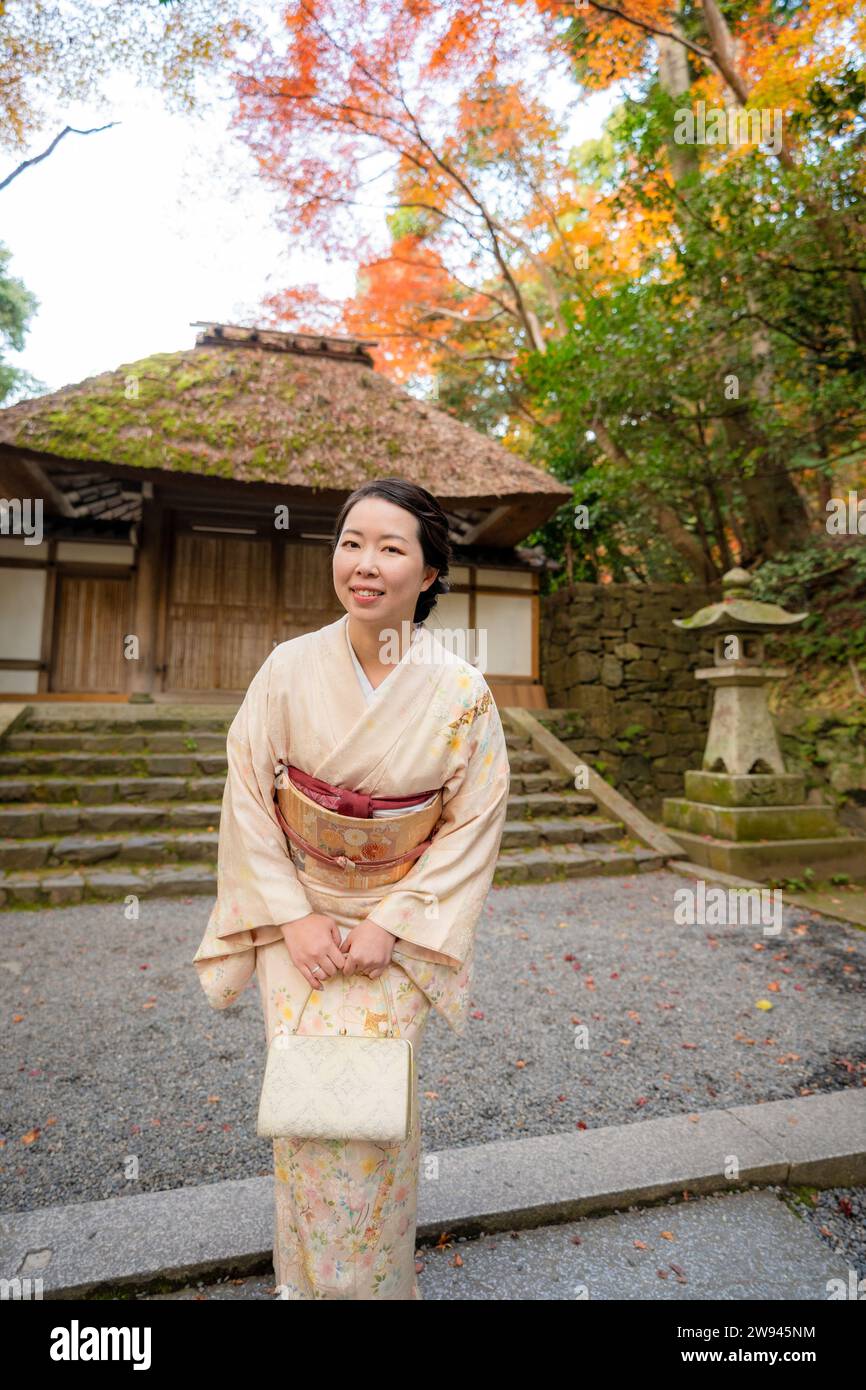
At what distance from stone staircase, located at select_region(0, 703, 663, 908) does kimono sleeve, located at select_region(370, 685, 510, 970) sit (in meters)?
4.33

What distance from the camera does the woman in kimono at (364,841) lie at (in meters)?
1.42

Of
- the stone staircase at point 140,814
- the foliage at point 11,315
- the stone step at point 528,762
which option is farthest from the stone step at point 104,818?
the foliage at point 11,315

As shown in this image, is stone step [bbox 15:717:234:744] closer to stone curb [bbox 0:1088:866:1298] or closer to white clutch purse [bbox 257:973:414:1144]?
stone curb [bbox 0:1088:866:1298]

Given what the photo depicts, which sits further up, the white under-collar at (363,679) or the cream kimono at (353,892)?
the white under-collar at (363,679)

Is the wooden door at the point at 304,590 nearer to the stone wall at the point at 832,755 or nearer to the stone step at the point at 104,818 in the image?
the stone step at the point at 104,818

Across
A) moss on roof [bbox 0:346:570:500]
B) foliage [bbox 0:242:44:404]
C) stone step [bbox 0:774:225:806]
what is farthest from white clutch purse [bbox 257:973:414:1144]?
foliage [bbox 0:242:44:404]

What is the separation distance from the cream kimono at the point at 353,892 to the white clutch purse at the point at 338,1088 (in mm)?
94

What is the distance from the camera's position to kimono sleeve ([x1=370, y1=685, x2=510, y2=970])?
1462 millimetres

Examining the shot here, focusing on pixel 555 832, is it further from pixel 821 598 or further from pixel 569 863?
pixel 821 598

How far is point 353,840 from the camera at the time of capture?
151 centimetres

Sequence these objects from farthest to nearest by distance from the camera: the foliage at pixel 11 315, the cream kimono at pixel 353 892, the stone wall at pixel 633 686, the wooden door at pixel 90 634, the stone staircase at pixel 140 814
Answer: the foliage at pixel 11 315, the stone wall at pixel 633 686, the wooden door at pixel 90 634, the stone staircase at pixel 140 814, the cream kimono at pixel 353 892

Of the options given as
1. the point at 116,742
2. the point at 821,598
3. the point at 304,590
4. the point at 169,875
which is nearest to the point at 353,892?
the point at 169,875

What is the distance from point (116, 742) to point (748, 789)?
20.4 ft
